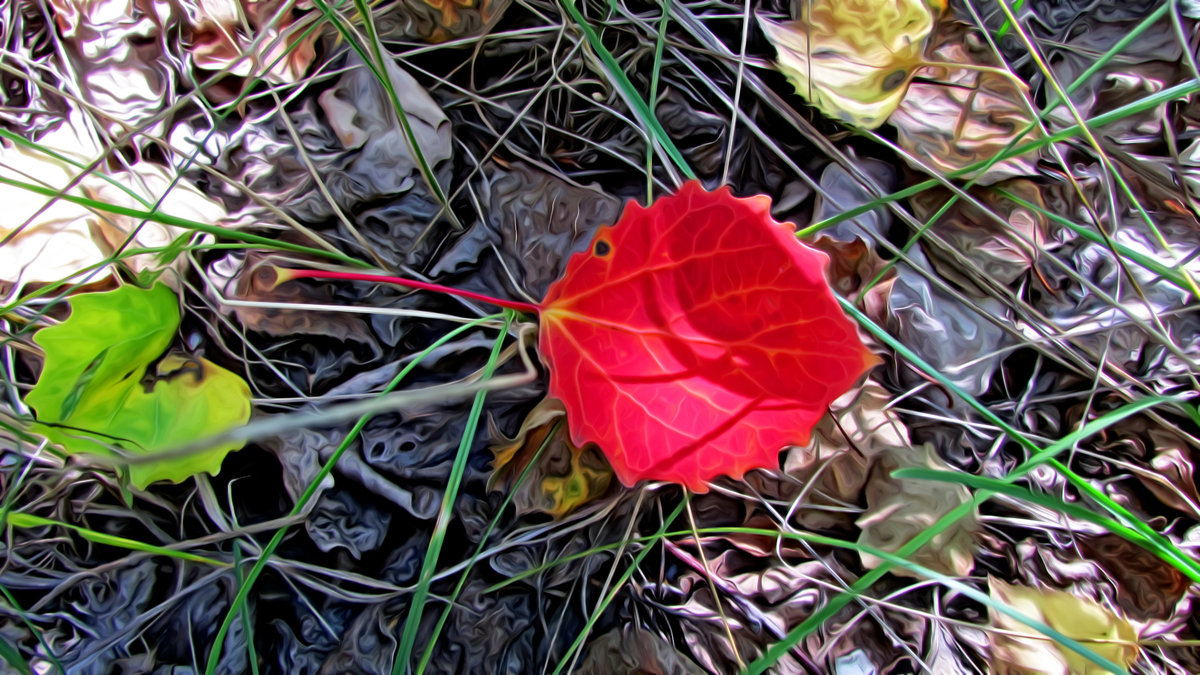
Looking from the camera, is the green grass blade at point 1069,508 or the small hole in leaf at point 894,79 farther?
the small hole in leaf at point 894,79

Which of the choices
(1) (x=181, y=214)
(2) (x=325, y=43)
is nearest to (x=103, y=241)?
(1) (x=181, y=214)

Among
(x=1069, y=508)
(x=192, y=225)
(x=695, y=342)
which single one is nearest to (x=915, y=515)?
(x=1069, y=508)

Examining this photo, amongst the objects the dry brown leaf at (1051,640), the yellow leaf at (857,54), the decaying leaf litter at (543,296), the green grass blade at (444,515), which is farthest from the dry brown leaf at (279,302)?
the dry brown leaf at (1051,640)

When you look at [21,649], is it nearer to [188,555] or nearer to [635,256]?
[188,555]

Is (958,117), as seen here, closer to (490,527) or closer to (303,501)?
(490,527)

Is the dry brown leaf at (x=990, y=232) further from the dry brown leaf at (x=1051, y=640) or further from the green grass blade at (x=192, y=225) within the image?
the green grass blade at (x=192, y=225)

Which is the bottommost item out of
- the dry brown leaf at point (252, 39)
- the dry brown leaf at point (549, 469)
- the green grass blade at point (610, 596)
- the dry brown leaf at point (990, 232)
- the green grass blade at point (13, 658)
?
the green grass blade at point (610, 596)
